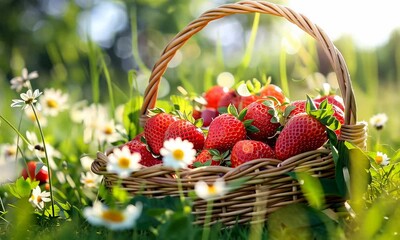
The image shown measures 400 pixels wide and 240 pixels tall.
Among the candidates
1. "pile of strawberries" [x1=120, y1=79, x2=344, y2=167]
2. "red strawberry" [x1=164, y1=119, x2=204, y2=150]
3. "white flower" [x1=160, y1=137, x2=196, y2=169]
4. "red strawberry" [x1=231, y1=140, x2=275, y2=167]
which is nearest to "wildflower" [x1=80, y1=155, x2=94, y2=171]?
"pile of strawberries" [x1=120, y1=79, x2=344, y2=167]

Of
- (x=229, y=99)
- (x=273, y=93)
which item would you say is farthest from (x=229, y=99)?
(x=273, y=93)

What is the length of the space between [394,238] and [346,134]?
0.22 meters

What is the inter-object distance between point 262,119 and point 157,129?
23 centimetres

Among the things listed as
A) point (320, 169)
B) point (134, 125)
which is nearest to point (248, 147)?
point (320, 169)

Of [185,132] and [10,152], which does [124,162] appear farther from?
[10,152]

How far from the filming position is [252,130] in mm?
1237

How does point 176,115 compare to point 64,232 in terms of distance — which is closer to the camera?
point 64,232

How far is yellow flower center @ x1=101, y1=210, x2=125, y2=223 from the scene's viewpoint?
0.85m

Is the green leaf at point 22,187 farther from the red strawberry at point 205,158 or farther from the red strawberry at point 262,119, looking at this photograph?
the red strawberry at point 262,119

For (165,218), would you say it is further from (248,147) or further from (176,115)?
(176,115)

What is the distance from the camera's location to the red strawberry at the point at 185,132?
1.23 m

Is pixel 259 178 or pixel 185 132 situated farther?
pixel 185 132

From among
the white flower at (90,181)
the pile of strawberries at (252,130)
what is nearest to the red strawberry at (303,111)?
the pile of strawberries at (252,130)

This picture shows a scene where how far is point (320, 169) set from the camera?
43.6 inches
